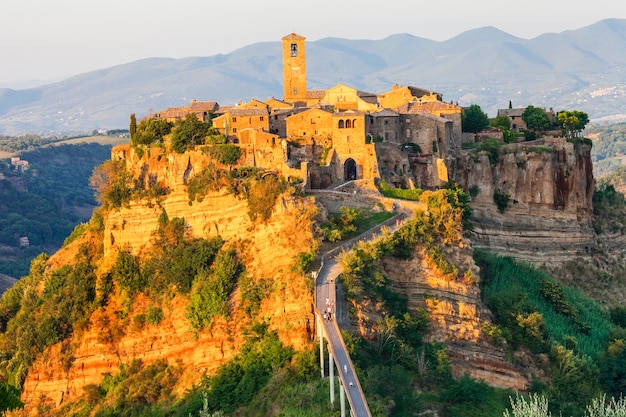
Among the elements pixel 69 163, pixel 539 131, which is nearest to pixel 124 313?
pixel 539 131

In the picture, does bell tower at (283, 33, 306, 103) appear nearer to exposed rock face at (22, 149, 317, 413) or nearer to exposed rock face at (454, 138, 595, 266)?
exposed rock face at (454, 138, 595, 266)

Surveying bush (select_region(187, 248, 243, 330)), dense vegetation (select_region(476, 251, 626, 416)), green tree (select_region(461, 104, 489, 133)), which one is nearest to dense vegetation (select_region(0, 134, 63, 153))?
green tree (select_region(461, 104, 489, 133))

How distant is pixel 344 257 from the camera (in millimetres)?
36938

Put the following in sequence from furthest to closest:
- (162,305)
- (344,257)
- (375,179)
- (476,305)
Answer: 1. (375,179)
2. (162,305)
3. (476,305)
4. (344,257)

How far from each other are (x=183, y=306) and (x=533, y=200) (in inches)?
856

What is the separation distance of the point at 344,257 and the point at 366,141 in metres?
12.5

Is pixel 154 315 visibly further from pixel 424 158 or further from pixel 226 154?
pixel 424 158

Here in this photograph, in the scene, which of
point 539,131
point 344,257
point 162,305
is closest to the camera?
point 344,257

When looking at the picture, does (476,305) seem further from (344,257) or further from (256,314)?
(256,314)

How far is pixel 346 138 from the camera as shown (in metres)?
48.0

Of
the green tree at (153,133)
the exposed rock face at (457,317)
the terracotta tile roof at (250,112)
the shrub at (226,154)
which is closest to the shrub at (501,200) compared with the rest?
the terracotta tile roof at (250,112)

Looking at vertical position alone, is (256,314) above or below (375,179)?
below

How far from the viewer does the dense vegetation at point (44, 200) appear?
118 m

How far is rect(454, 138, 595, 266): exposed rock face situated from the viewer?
53312mm
